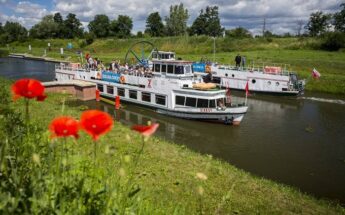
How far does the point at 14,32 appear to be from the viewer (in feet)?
430

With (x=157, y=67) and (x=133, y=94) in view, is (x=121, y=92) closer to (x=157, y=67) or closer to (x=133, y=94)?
(x=133, y=94)

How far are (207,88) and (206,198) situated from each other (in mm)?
15670

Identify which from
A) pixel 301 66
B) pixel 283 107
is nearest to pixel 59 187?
pixel 283 107

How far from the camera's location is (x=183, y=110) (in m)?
23.9

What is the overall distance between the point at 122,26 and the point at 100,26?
8.02 m

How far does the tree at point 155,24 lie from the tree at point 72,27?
3672 cm

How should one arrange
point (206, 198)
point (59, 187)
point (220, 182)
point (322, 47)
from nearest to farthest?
point (59, 187) → point (206, 198) → point (220, 182) → point (322, 47)

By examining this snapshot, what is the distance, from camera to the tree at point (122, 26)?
116250 millimetres

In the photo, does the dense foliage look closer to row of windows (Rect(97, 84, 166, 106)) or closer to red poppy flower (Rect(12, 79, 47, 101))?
row of windows (Rect(97, 84, 166, 106))

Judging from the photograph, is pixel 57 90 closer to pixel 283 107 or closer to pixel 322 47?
pixel 283 107

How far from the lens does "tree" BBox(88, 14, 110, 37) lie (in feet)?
383

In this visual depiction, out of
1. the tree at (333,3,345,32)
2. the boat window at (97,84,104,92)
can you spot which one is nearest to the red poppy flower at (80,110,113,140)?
the boat window at (97,84,104,92)

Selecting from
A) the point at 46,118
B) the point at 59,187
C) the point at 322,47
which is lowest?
the point at 46,118

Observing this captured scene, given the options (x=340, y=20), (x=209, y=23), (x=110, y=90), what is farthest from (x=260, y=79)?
(x=209, y=23)
